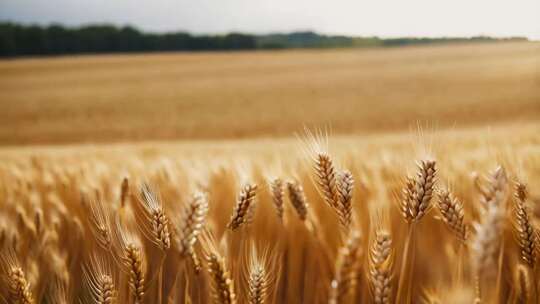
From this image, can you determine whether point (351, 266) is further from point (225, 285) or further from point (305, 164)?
point (305, 164)

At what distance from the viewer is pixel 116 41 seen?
143ft

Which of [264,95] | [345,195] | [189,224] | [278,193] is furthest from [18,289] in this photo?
[264,95]

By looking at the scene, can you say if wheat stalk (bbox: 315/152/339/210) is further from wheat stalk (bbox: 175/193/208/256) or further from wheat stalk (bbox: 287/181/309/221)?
wheat stalk (bbox: 175/193/208/256)

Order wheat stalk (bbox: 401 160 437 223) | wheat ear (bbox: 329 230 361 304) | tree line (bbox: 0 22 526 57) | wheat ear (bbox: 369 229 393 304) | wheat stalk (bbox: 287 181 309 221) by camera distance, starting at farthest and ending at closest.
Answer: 1. tree line (bbox: 0 22 526 57)
2. wheat stalk (bbox: 287 181 309 221)
3. wheat stalk (bbox: 401 160 437 223)
4. wheat ear (bbox: 369 229 393 304)
5. wheat ear (bbox: 329 230 361 304)

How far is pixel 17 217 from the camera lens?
1.83 meters

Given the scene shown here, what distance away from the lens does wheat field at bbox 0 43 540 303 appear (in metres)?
1.00

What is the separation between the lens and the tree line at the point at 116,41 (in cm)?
3916

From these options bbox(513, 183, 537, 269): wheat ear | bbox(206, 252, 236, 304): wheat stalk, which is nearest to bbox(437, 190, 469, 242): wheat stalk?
bbox(513, 183, 537, 269): wheat ear

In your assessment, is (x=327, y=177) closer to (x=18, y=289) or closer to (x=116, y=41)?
(x=18, y=289)

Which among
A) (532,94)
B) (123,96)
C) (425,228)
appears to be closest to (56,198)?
(425,228)

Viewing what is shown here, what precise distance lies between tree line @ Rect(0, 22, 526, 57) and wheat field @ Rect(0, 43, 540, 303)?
7943mm

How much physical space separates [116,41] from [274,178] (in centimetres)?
4583

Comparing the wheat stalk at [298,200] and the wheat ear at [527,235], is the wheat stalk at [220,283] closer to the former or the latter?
the wheat stalk at [298,200]

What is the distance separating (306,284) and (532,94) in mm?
19731
